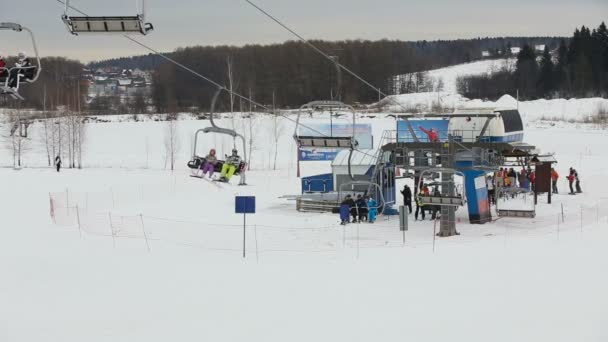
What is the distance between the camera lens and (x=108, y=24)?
32.4 feet

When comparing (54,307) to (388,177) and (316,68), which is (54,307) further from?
(316,68)

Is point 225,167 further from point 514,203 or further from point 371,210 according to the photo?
point 514,203

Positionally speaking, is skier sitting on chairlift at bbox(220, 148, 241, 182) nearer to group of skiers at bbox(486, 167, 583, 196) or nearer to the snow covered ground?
group of skiers at bbox(486, 167, 583, 196)

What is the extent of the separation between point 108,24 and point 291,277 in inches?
365

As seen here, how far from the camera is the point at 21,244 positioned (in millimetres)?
23062

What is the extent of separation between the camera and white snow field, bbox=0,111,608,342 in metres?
13.8

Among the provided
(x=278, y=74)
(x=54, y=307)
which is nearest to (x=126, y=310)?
(x=54, y=307)

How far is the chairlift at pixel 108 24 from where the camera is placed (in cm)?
962

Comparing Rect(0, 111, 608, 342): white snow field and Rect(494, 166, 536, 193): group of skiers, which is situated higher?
Rect(494, 166, 536, 193): group of skiers

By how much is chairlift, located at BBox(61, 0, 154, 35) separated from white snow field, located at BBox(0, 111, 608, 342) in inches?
219

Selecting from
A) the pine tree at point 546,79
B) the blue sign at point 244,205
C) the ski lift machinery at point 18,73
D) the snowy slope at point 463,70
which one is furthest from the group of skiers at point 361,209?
the snowy slope at point 463,70

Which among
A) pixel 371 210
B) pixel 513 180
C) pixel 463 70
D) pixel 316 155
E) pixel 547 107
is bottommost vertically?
pixel 371 210

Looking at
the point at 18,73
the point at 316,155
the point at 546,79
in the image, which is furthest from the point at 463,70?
the point at 18,73

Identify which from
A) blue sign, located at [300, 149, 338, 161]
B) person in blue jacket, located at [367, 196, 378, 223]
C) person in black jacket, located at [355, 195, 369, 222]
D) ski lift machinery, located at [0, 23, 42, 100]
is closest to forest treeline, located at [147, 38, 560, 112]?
blue sign, located at [300, 149, 338, 161]
